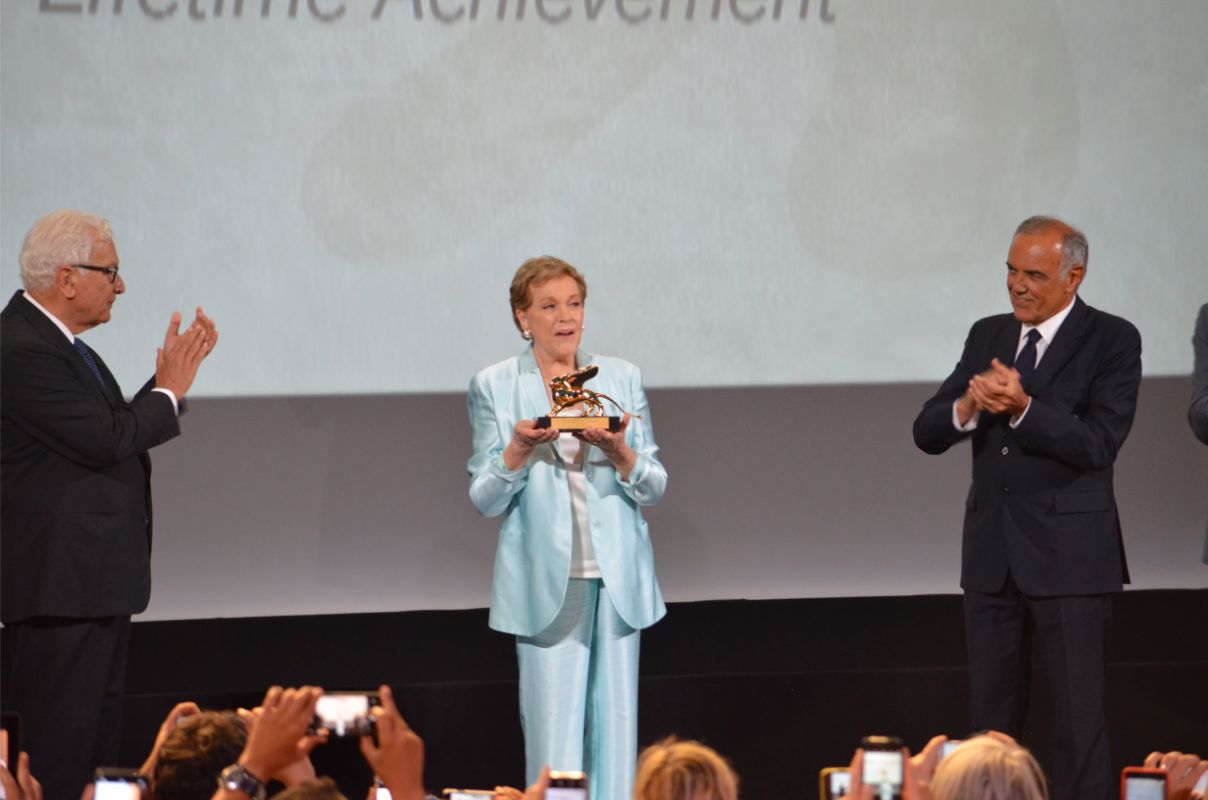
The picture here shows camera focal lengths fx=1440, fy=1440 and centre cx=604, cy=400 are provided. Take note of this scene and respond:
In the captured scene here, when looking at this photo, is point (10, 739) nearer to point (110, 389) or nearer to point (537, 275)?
point (110, 389)

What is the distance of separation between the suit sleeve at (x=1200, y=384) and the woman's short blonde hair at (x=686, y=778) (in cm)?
199

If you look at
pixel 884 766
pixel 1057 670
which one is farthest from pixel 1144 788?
pixel 1057 670

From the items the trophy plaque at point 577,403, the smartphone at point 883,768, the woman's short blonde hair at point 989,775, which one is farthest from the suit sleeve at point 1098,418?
the woman's short blonde hair at point 989,775

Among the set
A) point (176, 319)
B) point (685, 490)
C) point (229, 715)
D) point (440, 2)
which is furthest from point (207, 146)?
point (229, 715)

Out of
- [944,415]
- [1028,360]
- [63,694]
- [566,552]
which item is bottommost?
[63,694]

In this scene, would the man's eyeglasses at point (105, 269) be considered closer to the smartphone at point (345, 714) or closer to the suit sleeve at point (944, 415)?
the smartphone at point (345, 714)

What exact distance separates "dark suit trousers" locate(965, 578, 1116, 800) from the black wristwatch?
184 centimetres

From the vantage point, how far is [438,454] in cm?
437

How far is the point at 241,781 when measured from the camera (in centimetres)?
175

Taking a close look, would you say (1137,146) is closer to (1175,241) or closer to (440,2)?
(1175,241)

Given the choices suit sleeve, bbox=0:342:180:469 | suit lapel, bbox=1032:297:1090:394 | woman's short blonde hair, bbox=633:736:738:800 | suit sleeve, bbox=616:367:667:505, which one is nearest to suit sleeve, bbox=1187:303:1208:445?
suit lapel, bbox=1032:297:1090:394

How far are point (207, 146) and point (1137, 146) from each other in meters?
2.56

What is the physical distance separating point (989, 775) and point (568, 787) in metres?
0.53

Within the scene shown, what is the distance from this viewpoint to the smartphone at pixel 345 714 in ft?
6.20
